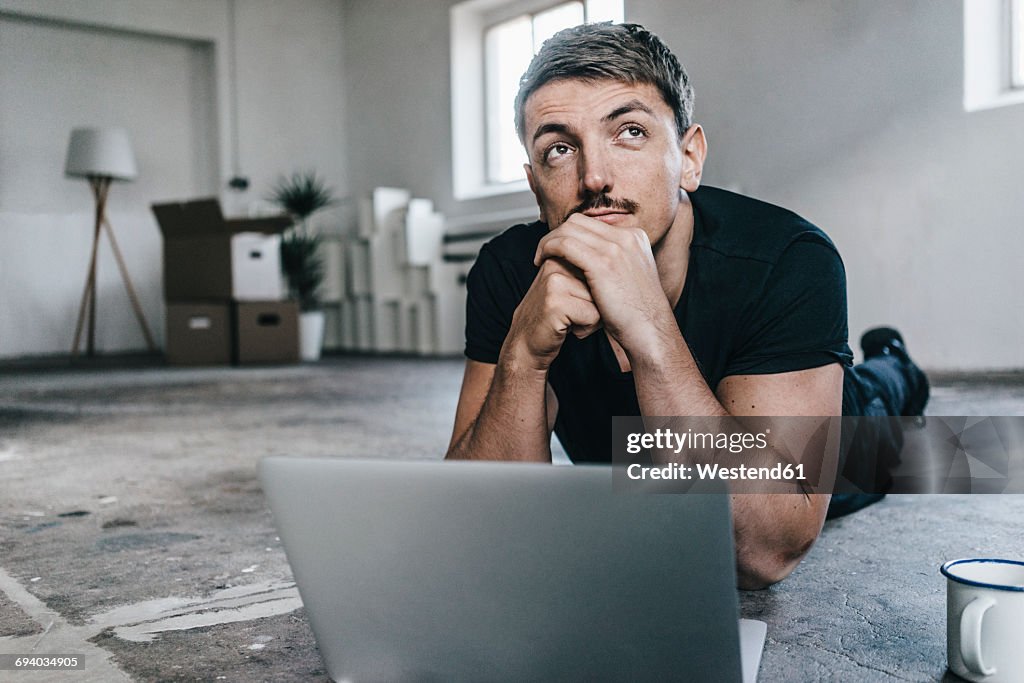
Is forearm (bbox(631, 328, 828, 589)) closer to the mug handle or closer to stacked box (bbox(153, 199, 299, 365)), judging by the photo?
the mug handle

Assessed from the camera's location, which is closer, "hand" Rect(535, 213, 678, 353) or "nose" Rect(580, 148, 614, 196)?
"hand" Rect(535, 213, 678, 353)

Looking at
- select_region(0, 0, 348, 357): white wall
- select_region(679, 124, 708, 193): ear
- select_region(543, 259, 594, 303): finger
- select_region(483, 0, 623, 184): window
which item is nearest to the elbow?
select_region(543, 259, 594, 303): finger

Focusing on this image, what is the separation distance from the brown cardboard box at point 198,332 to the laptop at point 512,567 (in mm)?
5001

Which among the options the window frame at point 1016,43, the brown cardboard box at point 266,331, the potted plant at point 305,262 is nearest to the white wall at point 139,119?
the potted plant at point 305,262

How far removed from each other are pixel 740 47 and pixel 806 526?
3790 mm

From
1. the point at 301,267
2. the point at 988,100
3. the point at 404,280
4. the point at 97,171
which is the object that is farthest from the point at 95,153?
the point at 988,100

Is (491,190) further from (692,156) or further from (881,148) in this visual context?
(692,156)

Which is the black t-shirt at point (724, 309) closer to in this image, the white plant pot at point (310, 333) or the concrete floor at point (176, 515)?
the concrete floor at point (176, 515)

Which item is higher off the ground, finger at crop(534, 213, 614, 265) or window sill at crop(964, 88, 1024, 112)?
window sill at crop(964, 88, 1024, 112)

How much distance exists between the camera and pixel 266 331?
17.9ft

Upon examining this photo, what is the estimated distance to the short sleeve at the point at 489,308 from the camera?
3.85 feet

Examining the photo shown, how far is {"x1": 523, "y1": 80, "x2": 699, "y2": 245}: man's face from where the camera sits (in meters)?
1.00

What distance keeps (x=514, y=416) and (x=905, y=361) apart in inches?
48.6

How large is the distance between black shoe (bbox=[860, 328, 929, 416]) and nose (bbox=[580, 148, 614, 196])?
3.59 ft
